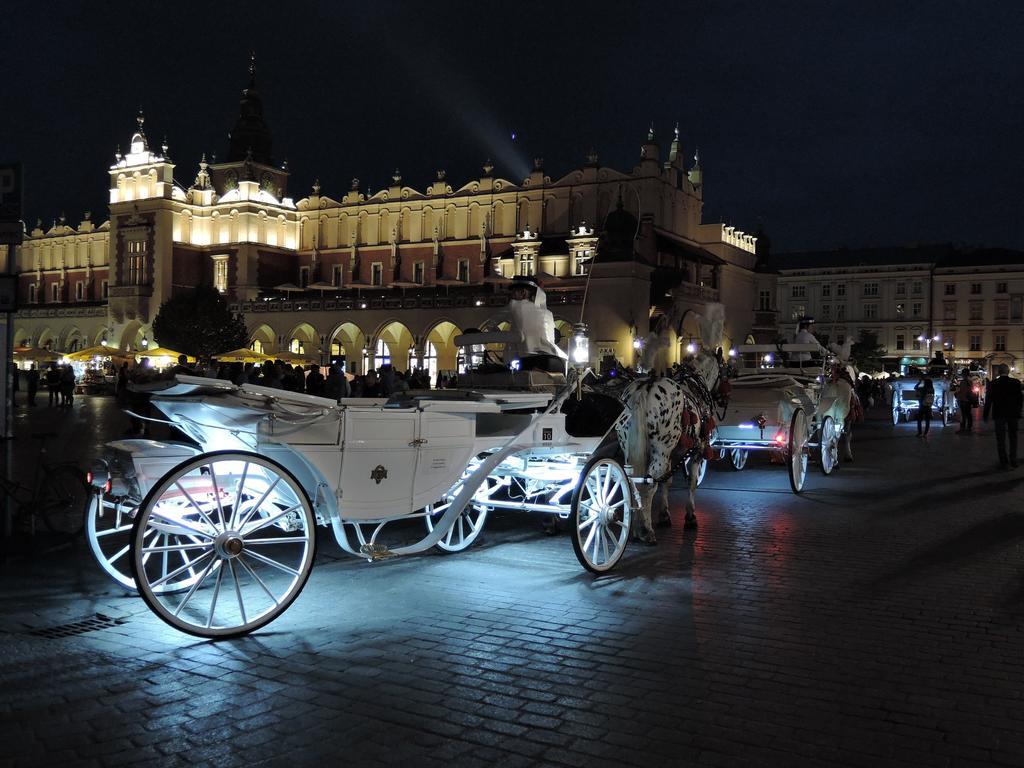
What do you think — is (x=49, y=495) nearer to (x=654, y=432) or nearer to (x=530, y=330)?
(x=530, y=330)

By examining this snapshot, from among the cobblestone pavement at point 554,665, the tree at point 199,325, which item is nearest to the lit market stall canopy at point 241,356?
the tree at point 199,325

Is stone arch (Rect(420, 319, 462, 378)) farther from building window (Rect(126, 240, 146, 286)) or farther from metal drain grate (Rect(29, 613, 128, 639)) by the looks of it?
metal drain grate (Rect(29, 613, 128, 639))

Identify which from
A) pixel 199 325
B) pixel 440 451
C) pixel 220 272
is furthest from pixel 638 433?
pixel 220 272

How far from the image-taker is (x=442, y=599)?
660cm

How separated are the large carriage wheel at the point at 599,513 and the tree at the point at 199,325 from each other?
4931cm

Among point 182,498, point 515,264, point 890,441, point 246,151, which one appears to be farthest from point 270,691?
point 246,151

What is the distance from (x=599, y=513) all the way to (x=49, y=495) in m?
5.41

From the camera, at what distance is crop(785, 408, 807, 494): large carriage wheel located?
1233cm

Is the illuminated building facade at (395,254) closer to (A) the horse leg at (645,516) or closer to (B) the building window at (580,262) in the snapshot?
(B) the building window at (580,262)

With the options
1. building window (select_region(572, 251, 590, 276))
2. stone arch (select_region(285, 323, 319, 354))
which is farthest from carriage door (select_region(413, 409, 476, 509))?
stone arch (select_region(285, 323, 319, 354))

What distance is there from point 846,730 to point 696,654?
3.98 feet

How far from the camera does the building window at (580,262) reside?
50375 millimetres

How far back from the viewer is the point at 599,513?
24.7ft

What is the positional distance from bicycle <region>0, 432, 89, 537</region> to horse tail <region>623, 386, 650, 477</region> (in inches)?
198
